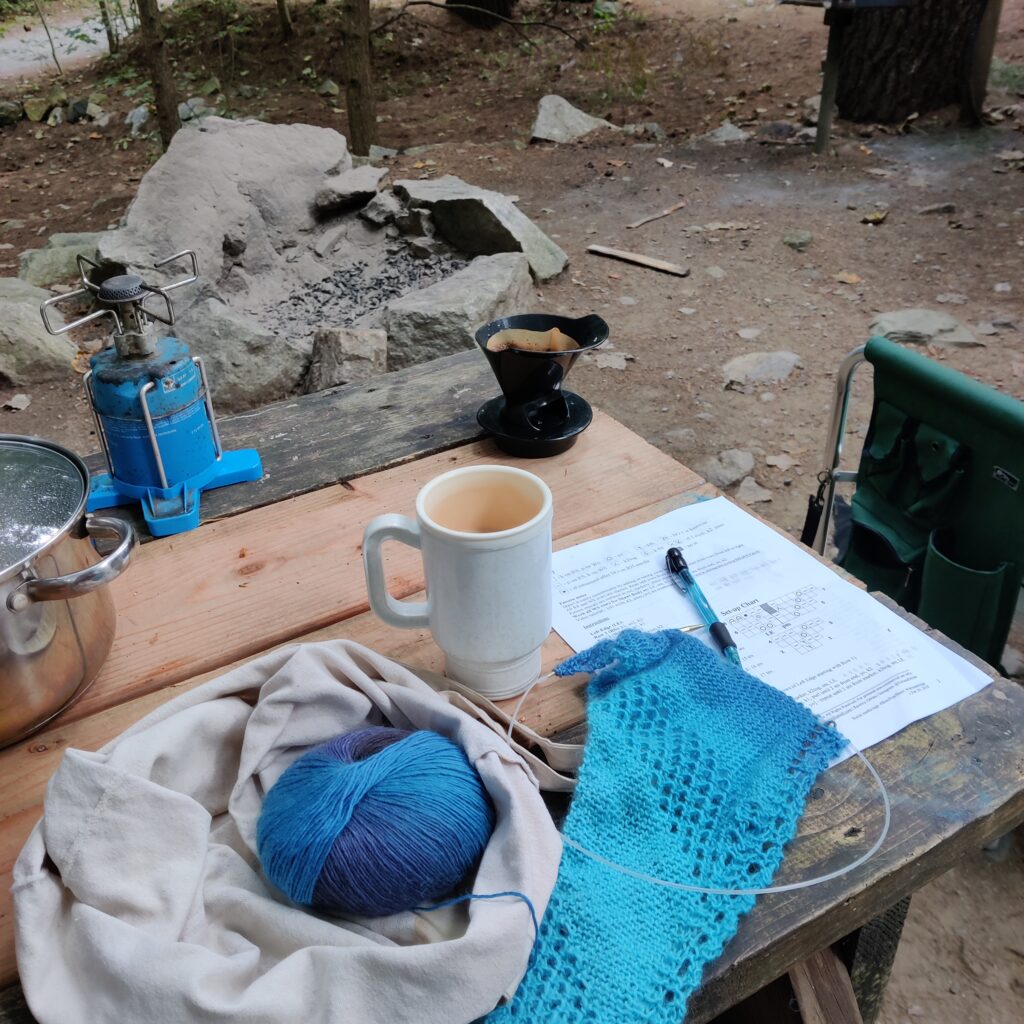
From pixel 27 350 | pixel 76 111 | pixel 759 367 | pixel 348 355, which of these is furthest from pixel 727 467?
pixel 76 111

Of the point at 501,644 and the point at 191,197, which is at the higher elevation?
the point at 501,644

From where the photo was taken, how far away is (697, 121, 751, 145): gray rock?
234 inches

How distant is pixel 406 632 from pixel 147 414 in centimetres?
47

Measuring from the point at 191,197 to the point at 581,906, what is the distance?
3.99 meters

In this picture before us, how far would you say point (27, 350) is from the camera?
12.0ft

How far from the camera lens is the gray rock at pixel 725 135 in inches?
234

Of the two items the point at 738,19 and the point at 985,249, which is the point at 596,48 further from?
the point at 985,249

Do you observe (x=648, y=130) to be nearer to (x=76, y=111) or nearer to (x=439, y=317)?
(x=439, y=317)

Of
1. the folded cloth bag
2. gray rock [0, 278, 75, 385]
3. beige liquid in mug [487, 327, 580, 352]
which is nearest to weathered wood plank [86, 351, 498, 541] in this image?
beige liquid in mug [487, 327, 580, 352]

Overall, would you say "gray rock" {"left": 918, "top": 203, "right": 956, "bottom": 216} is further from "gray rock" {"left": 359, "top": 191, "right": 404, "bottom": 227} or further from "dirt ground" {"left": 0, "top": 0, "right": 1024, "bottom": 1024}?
"gray rock" {"left": 359, "top": 191, "right": 404, "bottom": 227}

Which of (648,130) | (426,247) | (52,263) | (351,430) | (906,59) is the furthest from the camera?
(648,130)

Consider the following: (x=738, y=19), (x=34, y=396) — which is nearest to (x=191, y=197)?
(x=34, y=396)

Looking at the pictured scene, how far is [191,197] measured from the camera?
4023 mm

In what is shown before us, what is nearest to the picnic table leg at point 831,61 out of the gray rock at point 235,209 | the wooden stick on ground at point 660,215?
the wooden stick on ground at point 660,215
